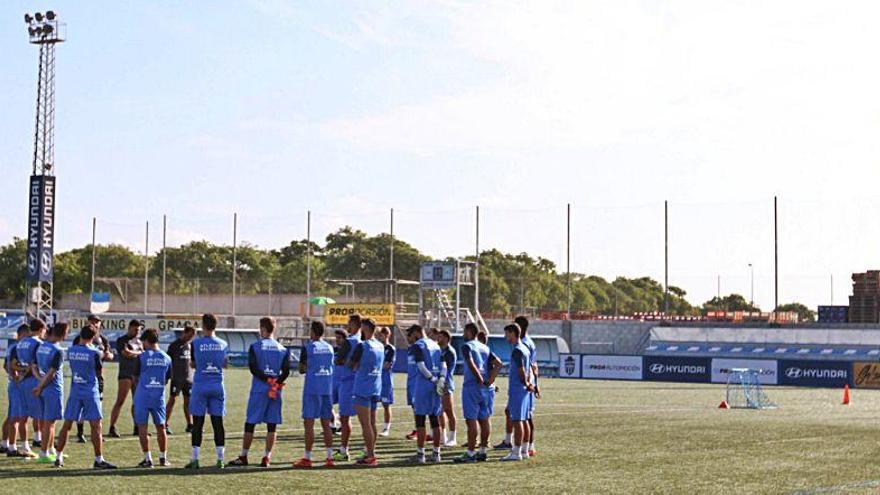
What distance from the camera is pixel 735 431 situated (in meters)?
25.2

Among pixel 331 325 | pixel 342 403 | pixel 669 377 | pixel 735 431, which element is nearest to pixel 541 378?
pixel 669 377

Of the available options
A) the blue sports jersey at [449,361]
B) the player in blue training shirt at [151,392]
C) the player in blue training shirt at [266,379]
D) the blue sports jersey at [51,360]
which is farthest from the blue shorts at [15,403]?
the blue sports jersey at [449,361]

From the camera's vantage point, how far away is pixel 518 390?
19500mm

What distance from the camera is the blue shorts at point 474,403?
19.9 m

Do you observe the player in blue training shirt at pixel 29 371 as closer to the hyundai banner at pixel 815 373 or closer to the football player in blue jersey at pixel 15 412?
the football player in blue jersey at pixel 15 412

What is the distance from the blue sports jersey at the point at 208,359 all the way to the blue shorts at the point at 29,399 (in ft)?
9.96

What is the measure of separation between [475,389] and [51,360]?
6.17 m

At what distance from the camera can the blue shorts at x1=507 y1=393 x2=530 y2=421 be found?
19.4m

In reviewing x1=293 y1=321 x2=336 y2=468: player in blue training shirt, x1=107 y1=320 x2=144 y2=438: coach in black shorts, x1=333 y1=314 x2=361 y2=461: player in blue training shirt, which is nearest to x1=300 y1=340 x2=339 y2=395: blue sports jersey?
x1=293 y1=321 x2=336 y2=468: player in blue training shirt

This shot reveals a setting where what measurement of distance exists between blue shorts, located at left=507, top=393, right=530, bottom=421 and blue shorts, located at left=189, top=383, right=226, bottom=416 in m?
4.39

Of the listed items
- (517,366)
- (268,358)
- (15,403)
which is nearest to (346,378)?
(268,358)

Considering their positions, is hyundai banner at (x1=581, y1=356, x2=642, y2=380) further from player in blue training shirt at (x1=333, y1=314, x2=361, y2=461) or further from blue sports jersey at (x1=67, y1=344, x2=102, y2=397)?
blue sports jersey at (x1=67, y1=344, x2=102, y2=397)

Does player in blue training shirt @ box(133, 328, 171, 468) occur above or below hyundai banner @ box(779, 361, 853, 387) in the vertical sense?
above

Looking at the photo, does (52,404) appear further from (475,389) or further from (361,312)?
(361,312)
